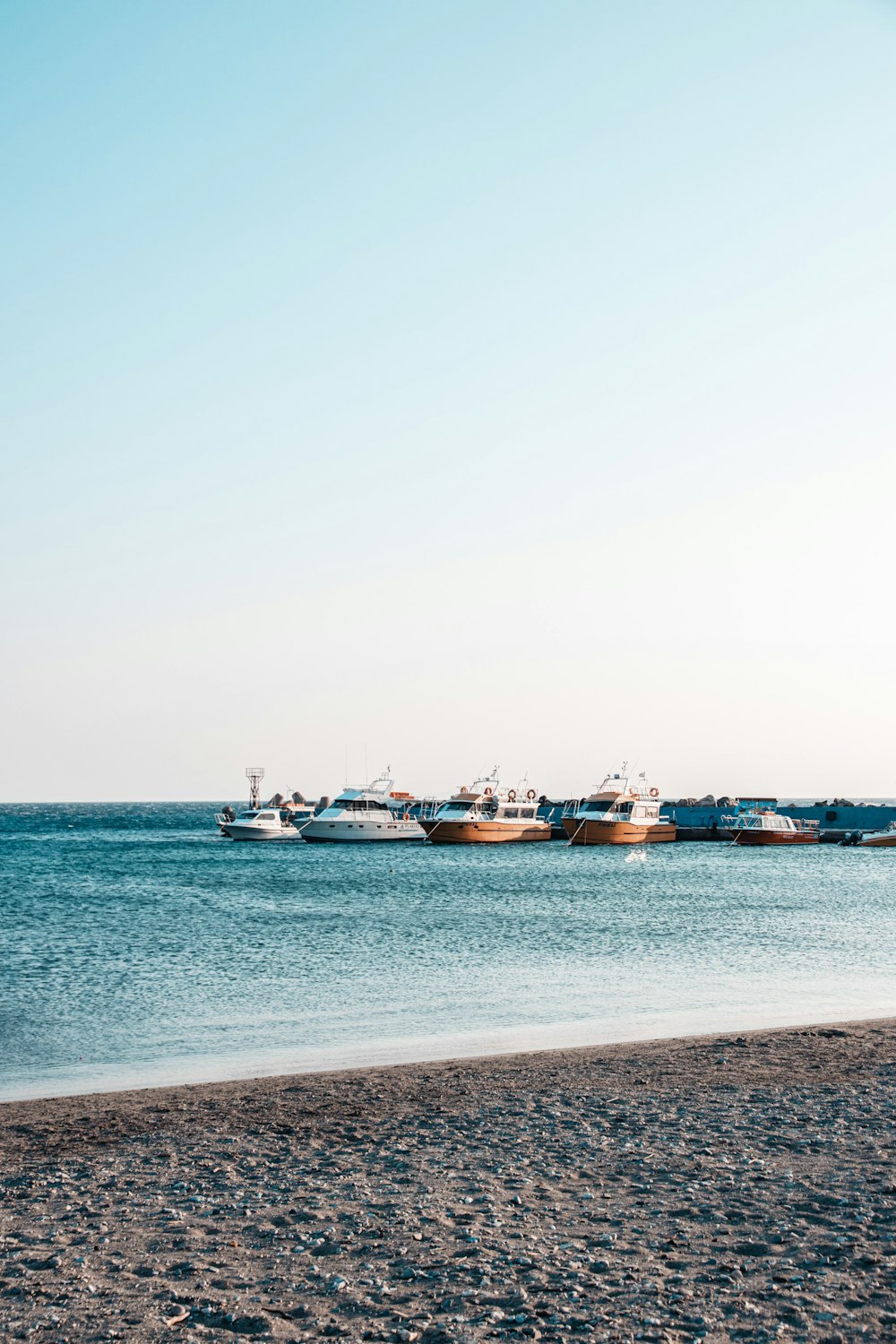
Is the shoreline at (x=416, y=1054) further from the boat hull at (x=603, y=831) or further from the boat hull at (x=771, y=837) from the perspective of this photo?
the boat hull at (x=771, y=837)

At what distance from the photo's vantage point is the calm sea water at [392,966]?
16.7 meters

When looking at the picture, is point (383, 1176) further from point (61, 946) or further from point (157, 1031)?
point (61, 946)

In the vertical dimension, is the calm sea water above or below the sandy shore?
below

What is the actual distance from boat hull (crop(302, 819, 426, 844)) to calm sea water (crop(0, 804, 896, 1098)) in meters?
28.6

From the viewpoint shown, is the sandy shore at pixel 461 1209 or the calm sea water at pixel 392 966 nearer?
the sandy shore at pixel 461 1209

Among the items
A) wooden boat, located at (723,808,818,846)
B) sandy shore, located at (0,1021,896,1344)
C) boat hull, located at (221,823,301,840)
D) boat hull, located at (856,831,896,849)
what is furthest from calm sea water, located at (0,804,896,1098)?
boat hull, located at (856,831,896,849)

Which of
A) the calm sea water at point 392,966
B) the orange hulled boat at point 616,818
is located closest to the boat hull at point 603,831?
the orange hulled boat at point 616,818

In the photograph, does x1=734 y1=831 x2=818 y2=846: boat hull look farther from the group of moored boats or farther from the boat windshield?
the boat windshield

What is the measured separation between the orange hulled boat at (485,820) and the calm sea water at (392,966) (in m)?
25.1

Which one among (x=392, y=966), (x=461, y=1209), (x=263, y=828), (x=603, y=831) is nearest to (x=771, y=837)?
(x=603, y=831)

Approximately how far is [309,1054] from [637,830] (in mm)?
72097

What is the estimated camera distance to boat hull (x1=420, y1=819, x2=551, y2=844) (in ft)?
262

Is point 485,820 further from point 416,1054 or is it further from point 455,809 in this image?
point 416,1054

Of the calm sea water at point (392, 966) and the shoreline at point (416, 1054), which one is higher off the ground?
the shoreline at point (416, 1054)
